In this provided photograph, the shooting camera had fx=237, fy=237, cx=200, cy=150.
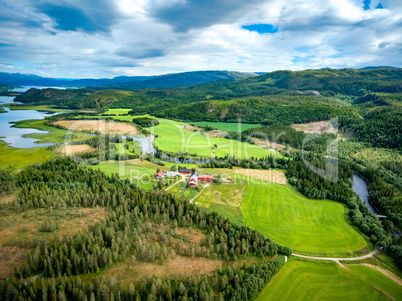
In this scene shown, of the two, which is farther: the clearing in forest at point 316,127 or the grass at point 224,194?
the clearing in forest at point 316,127

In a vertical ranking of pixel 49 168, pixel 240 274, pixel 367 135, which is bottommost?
pixel 240 274

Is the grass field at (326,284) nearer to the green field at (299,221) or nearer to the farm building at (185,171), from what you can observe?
the green field at (299,221)

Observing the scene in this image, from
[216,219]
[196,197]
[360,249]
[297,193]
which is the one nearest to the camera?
[360,249]

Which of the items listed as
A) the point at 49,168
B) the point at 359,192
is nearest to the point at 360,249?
the point at 359,192

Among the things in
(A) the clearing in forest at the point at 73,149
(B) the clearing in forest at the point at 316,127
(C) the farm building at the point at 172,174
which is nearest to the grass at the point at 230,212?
(C) the farm building at the point at 172,174

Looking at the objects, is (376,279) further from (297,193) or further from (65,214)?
(65,214)

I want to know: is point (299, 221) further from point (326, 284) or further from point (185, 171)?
point (185, 171)

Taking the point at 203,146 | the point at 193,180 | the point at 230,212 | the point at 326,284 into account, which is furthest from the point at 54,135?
the point at 326,284
